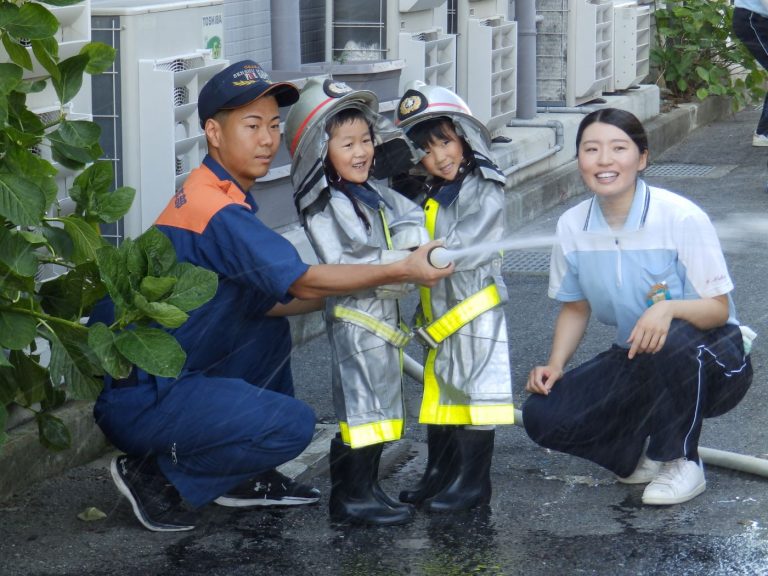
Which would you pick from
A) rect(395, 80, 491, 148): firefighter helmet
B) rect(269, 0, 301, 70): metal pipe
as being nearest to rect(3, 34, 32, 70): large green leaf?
rect(395, 80, 491, 148): firefighter helmet

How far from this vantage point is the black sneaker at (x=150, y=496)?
421cm

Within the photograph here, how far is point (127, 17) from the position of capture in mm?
5051

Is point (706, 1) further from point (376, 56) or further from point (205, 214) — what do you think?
point (205, 214)

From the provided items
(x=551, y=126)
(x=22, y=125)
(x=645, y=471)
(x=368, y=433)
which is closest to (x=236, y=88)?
(x=22, y=125)

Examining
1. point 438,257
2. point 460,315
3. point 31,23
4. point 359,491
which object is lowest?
point 359,491

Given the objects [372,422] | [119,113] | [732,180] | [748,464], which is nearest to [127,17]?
[119,113]

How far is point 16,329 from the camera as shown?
11.7 ft

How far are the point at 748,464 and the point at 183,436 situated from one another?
1.82m

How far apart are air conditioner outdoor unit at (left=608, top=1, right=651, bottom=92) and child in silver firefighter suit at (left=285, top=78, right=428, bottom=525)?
297 inches

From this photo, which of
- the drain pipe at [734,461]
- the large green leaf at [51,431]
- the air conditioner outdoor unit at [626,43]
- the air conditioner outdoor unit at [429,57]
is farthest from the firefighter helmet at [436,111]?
the air conditioner outdoor unit at [626,43]

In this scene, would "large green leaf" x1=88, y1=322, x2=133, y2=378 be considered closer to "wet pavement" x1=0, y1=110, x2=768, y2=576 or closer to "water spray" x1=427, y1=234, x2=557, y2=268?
"wet pavement" x1=0, y1=110, x2=768, y2=576

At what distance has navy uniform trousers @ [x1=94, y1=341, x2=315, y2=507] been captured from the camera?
13.4 feet

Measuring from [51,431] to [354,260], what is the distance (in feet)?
3.40

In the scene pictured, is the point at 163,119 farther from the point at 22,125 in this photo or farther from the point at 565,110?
the point at 565,110
